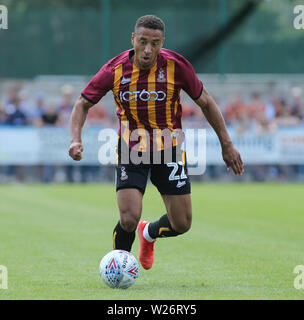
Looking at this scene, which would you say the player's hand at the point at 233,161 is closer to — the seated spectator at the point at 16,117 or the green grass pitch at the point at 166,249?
the green grass pitch at the point at 166,249

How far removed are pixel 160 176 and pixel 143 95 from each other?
0.78 m

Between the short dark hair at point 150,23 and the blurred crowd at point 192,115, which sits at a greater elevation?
the blurred crowd at point 192,115

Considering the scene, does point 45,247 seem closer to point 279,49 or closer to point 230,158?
point 230,158

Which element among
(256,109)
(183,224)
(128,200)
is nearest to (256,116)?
(256,109)

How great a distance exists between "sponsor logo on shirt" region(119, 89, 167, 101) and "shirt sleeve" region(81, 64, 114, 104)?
15 centimetres

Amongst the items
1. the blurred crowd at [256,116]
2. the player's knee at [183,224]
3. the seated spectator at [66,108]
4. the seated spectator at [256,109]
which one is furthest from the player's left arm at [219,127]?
the seated spectator at [256,109]

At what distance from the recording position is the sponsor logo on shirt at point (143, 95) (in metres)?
6.99

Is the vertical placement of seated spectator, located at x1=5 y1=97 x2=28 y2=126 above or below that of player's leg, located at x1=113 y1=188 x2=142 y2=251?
above

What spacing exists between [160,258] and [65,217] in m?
4.46

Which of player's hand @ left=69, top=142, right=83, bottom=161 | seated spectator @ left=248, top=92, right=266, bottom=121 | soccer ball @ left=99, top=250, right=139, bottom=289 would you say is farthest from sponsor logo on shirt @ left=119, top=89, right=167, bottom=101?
seated spectator @ left=248, top=92, right=266, bottom=121

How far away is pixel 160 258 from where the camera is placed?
337 inches

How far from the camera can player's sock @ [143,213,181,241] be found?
752cm

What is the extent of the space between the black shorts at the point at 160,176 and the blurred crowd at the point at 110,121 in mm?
14206

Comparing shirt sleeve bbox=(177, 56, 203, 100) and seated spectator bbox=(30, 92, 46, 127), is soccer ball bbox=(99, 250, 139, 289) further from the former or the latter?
seated spectator bbox=(30, 92, 46, 127)
